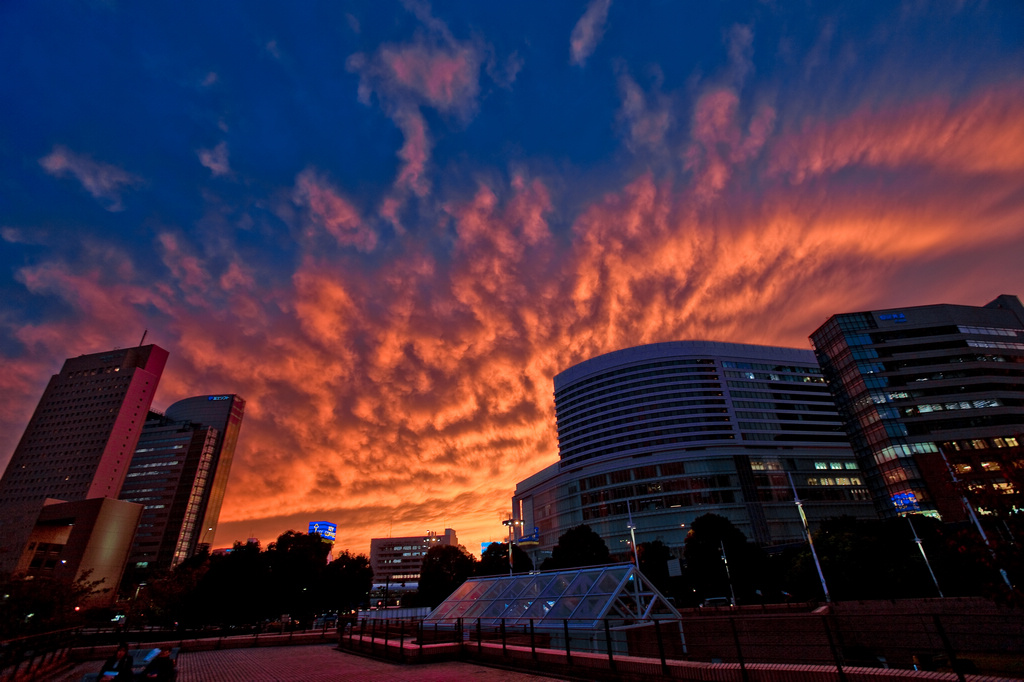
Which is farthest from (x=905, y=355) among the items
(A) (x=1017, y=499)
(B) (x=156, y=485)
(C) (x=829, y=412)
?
(B) (x=156, y=485)

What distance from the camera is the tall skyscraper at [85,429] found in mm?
140000

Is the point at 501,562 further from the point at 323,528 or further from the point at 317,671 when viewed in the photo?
the point at 323,528

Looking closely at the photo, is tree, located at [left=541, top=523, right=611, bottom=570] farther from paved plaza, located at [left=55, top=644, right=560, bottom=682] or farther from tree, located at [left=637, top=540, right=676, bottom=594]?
paved plaza, located at [left=55, top=644, right=560, bottom=682]

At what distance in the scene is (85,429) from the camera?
14750cm

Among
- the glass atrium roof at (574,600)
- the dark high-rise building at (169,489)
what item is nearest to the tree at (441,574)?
the glass atrium roof at (574,600)

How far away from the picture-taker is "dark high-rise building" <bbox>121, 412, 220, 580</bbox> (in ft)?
554

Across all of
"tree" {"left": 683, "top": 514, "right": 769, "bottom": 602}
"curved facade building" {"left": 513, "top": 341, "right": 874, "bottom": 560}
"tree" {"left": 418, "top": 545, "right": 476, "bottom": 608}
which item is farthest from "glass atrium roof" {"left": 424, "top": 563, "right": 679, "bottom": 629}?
"curved facade building" {"left": 513, "top": 341, "right": 874, "bottom": 560}

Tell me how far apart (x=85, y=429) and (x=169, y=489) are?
140 ft

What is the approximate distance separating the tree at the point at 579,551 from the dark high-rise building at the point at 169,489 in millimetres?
165150

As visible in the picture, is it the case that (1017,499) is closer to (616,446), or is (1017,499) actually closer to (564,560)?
(564,560)

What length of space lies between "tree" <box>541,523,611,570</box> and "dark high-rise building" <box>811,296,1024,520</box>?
54.0 meters

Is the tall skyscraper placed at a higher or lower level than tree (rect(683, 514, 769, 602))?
higher

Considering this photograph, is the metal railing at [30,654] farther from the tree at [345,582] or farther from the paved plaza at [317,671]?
the tree at [345,582]

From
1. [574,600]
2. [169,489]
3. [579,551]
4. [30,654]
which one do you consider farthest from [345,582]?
[169,489]
